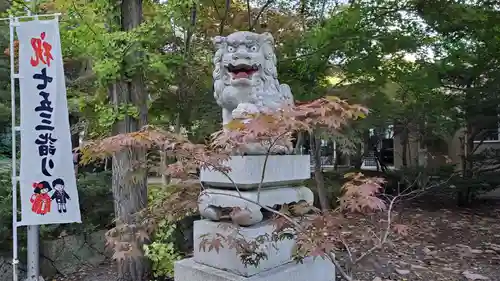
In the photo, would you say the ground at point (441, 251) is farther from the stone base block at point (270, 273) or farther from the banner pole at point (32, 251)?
the banner pole at point (32, 251)

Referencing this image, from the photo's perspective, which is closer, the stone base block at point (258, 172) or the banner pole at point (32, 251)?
the stone base block at point (258, 172)

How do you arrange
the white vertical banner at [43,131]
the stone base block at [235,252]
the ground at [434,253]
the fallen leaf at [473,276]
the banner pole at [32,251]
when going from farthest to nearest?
the ground at [434,253] < the fallen leaf at [473,276] < the banner pole at [32,251] < the white vertical banner at [43,131] < the stone base block at [235,252]

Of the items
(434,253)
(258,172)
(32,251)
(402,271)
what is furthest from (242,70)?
(434,253)

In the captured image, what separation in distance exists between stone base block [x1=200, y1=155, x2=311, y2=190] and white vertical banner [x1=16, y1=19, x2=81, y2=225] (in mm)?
1438

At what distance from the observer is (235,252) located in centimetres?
333

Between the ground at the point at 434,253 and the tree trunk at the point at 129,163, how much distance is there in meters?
0.50

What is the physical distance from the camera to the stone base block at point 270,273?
10.9ft

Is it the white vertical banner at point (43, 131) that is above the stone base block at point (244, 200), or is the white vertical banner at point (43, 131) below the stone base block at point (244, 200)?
above

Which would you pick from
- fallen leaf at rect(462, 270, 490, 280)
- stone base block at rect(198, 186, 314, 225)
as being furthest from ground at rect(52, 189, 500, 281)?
stone base block at rect(198, 186, 314, 225)

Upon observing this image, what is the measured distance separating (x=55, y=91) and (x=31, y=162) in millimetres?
708

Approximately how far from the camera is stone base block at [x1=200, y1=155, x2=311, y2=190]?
3307 millimetres

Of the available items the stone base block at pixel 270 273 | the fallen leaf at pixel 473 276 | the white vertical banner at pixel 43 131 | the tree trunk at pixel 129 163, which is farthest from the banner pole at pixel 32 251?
the fallen leaf at pixel 473 276

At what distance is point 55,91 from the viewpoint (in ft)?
12.8

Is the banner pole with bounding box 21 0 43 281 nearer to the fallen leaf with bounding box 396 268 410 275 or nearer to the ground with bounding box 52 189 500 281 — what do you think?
the ground with bounding box 52 189 500 281
